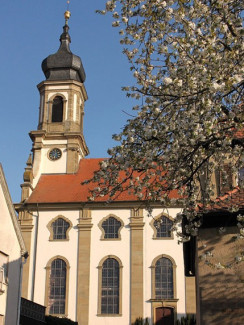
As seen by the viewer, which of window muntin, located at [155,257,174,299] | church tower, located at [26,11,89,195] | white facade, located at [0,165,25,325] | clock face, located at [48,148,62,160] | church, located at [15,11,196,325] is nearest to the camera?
white facade, located at [0,165,25,325]

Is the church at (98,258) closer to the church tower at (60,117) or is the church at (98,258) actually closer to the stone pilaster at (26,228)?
the stone pilaster at (26,228)

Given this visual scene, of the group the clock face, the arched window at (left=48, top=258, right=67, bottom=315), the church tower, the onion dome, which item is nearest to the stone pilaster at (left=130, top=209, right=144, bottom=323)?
the arched window at (left=48, top=258, right=67, bottom=315)

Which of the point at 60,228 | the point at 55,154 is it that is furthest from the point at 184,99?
the point at 55,154

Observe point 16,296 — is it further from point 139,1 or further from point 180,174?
point 139,1

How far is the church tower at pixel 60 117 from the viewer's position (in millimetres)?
41750

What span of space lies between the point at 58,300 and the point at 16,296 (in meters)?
14.1

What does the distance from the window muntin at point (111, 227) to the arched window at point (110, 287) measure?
5.70 ft

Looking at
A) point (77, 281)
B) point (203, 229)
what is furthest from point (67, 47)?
point (203, 229)

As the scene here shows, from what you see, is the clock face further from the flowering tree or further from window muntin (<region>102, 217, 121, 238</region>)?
the flowering tree

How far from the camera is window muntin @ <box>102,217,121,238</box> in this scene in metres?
36.2

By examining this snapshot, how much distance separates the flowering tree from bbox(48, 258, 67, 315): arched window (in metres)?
25.5

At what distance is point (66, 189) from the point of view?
38812mm

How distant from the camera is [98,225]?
3653 centimetres

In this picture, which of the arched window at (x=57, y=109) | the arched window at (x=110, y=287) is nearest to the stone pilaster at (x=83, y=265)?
the arched window at (x=110, y=287)
